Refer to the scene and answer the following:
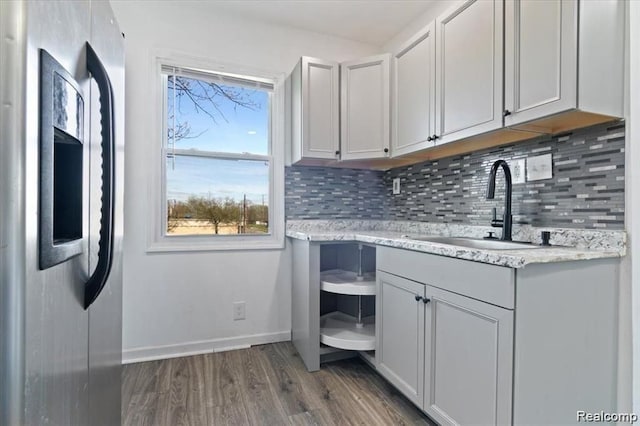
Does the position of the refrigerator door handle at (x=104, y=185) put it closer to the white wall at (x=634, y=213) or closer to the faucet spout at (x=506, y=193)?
the faucet spout at (x=506, y=193)

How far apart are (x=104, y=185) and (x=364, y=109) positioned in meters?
2.01

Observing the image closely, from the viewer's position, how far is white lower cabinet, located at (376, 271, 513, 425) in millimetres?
1147

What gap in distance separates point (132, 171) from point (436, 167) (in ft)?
7.12

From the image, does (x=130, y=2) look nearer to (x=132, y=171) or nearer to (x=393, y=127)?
(x=132, y=171)

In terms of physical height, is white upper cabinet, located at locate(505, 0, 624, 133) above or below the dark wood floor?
above

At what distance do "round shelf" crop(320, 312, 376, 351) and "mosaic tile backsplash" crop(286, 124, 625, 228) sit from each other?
851 millimetres

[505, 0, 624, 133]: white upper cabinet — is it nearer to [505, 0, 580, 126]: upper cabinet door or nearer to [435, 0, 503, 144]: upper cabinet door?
[505, 0, 580, 126]: upper cabinet door

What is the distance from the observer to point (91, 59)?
71 centimetres

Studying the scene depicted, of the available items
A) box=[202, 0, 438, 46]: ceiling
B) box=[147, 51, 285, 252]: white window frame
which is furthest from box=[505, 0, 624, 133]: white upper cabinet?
box=[147, 51, 285, 252]: white window frame

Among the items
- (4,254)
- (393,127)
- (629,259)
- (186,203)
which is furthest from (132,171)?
(629,259)

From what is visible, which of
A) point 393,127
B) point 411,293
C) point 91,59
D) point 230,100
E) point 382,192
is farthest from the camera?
point 382,192

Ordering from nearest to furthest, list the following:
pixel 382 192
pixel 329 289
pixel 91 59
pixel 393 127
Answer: pixel 91 59
pixel 329 289
pixel 393 127
pixel 382 192

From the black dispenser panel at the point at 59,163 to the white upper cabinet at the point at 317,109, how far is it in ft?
5.83

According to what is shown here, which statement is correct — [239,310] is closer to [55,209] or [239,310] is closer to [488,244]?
[488,244]
